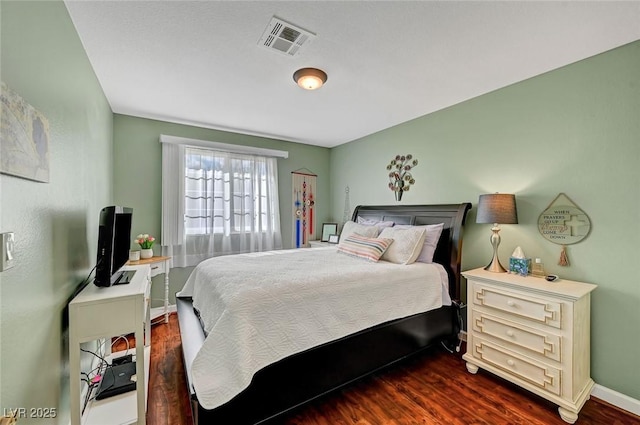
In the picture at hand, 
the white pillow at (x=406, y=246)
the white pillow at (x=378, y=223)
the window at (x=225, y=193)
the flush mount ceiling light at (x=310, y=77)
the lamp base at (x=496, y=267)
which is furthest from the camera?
the window at (x=225, y=193)

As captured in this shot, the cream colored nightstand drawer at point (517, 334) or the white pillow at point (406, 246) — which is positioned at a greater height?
the white pillow at point (406, 246)

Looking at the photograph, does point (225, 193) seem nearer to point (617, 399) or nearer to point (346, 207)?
point (346, 207)

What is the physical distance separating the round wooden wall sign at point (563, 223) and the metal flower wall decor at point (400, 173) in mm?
1433

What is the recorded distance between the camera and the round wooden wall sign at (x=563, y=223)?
6.75 ft

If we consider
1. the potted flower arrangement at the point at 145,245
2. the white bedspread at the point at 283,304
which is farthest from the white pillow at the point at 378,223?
the potted flower arrangement at the point at 145,245

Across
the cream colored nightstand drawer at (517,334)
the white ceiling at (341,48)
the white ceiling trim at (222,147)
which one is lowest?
the cream colored nightstand drawer at (517,334)

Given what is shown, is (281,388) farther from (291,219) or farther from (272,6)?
(291,219)

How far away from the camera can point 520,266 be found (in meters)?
2.24

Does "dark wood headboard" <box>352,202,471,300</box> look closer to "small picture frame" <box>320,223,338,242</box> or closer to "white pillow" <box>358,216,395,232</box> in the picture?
"white pillow" <box>358,216,395,232</box>

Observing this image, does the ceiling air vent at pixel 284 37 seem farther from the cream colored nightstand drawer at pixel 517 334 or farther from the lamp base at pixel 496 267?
the cream colored nightstand drawer at pixel 517 334

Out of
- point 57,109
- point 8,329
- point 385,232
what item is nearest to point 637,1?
point 385,232

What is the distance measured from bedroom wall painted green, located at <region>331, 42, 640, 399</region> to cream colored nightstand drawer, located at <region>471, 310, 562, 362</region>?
1.57ft

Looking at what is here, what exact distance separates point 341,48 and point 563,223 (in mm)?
2167

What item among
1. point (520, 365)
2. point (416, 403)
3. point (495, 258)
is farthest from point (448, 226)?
point (416, 403)
